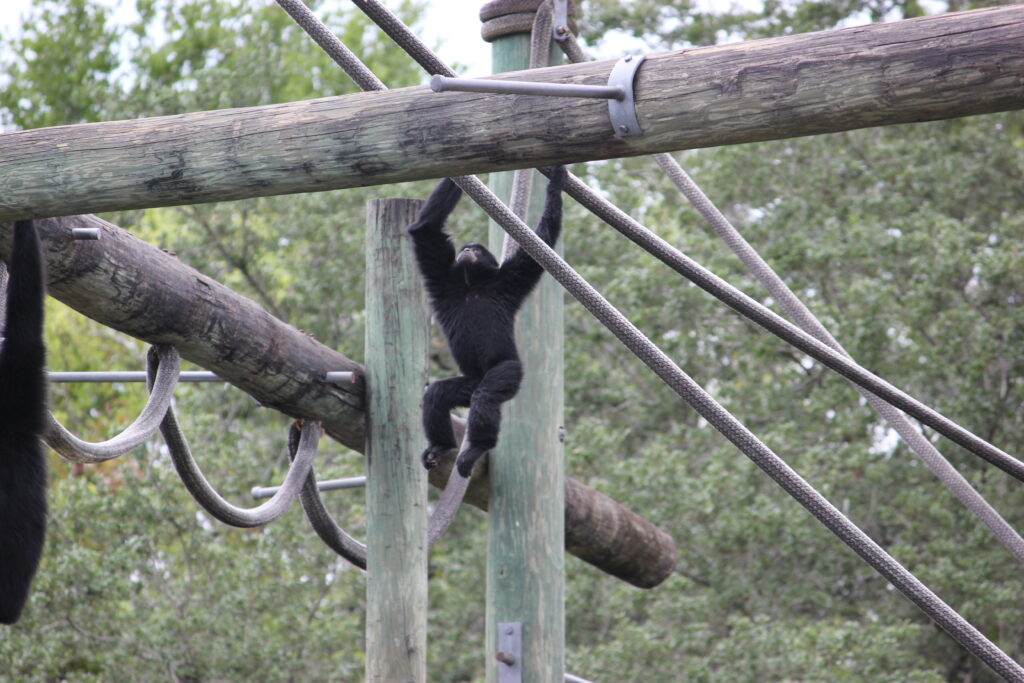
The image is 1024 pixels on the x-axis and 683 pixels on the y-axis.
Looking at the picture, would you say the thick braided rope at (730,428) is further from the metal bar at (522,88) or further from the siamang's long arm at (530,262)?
the siamang's long arm at (530,262)

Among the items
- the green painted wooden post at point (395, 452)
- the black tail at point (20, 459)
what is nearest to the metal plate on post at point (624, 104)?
the black tail at point (20, 459)

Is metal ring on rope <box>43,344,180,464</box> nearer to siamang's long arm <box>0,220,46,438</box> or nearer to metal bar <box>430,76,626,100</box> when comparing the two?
siamang's long arm <box>0,220,46,438</box>

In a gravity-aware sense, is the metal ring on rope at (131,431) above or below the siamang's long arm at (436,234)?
below

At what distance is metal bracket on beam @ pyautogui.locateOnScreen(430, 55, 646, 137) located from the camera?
2.21m

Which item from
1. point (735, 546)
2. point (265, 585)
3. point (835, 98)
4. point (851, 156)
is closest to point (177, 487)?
point (265, 585)

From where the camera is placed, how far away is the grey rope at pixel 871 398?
3596 millimetres

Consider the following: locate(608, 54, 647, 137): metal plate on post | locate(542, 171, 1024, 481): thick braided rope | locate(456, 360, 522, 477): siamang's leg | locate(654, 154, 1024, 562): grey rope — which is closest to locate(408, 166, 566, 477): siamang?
locate(456, 360, 522, 477): siamang's leg

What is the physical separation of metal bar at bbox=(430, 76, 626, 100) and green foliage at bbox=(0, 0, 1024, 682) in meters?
6.71

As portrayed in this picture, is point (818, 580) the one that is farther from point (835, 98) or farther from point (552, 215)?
point (835, 98)

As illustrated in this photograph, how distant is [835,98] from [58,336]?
44.7 feet

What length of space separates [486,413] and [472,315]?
622mm

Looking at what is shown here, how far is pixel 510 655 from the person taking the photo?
4094mm

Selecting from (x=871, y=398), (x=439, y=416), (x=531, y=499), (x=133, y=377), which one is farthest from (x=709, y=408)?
(x=133, y=377)

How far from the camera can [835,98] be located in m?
2.13
